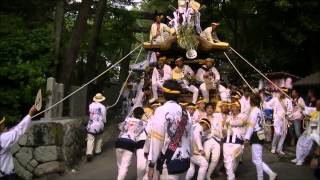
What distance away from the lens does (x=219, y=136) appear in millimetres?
11648

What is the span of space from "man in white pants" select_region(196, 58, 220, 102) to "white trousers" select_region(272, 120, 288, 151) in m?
2.69

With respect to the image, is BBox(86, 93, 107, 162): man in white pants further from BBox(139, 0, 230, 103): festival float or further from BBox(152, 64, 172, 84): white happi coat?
BBox(139, 0, 230, 103): festival float

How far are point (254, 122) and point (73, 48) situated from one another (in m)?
7.43

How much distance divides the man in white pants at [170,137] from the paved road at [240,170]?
4.99m

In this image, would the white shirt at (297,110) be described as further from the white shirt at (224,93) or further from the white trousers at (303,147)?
the white trousers at (303,147)

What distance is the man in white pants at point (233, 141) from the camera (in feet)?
36.9

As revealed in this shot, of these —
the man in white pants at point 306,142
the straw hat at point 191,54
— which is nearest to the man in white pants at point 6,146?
the man in white pants at point 306,142

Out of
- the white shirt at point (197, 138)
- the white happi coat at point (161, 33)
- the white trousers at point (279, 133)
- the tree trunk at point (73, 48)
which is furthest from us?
the white happi coat at point (161, 33)

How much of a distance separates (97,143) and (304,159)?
19.3 ft

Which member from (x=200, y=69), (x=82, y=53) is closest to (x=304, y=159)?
(x=200, y=69)

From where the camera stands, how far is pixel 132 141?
10820 millimetres

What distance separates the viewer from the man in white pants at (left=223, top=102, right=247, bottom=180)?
1123 cm

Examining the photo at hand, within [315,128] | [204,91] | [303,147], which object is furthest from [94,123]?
[315,128]

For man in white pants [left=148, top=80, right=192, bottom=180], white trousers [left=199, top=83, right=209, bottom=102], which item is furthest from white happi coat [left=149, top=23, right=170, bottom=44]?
man in white pants [left=148, top=80, right=192, bottom=180]
